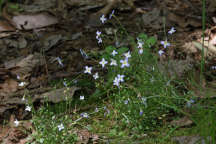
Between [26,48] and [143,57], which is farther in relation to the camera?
[26,48]

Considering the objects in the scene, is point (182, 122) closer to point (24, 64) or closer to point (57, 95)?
point (57, 95)

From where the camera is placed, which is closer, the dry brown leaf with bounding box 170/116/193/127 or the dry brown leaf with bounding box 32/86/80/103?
the dry brown leaf with bounding box 170/116/193/127

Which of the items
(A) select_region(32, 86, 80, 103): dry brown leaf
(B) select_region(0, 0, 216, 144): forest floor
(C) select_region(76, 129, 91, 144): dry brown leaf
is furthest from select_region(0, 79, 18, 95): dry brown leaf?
(C) select_region(76, 129, 91, 144): dry brown leaf

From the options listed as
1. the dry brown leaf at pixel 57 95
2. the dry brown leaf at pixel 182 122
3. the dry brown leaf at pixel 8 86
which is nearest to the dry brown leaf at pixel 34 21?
the dry brown leaf at pixel 8 86

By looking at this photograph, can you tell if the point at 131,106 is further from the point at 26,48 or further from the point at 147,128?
the point at 26,48

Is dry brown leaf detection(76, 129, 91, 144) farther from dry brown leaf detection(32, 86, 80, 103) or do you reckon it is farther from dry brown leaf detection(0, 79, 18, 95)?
dry brown leaf detection(0, 79, 18, 95)

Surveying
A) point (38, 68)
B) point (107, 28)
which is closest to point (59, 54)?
point (38, 68)

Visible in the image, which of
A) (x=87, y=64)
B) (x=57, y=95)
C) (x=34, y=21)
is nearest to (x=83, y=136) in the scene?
(x=57, y=95)

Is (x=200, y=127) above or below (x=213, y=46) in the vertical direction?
below

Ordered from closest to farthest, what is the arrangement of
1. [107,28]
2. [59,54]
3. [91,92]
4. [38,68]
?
[91,92] → [38,68] → [59,54] → [107,28]
